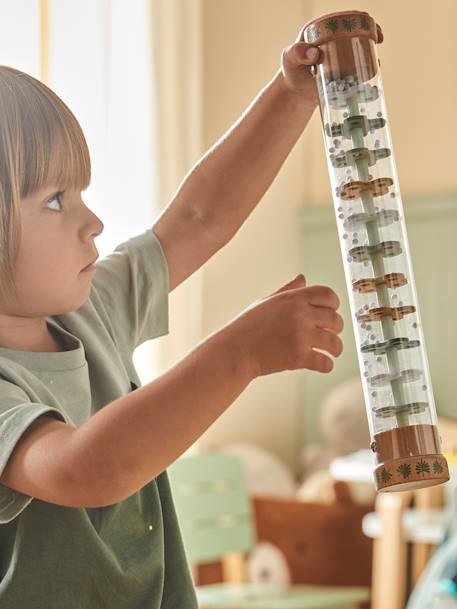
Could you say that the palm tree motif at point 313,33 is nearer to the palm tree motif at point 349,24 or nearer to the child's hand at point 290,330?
the palm tree motif at point 349,24

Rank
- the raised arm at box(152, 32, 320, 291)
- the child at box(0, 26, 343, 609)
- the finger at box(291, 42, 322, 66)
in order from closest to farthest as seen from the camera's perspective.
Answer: the child at box(0, 26, 343, 609) < the finger at box(291, 42, 322, 66) < the raised arm at box(152, 32, 320, 291)

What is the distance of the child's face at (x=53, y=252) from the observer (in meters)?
0.59

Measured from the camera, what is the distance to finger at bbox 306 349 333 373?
0.53 m

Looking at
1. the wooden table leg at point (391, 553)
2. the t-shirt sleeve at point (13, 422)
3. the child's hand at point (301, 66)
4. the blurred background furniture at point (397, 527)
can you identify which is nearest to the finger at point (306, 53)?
the child's hand at point (301, 66)

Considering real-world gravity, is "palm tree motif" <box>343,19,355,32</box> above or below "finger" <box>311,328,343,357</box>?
above

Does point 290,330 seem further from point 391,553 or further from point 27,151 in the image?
point 391,553

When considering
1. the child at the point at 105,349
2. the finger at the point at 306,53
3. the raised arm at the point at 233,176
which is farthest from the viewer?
the raised arm at the point at 233,176

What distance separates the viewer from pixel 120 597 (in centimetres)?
62

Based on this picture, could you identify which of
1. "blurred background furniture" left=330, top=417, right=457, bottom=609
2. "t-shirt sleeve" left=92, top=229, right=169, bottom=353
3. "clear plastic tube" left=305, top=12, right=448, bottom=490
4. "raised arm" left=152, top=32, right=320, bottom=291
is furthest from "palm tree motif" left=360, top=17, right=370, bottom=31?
"blurred background furniture" left=330, top=417, right=457, bottom=609

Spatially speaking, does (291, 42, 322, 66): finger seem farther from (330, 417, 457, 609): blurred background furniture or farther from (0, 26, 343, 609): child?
(330, 417, 457, 609): blurred background furniture

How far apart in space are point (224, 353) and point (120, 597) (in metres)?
0.19

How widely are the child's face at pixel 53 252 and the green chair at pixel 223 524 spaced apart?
1.68 m

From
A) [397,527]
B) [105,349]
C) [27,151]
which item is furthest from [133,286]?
[397,527]

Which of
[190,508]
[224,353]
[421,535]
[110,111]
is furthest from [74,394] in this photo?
[421,535]
